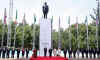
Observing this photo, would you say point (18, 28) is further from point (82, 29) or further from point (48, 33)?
point (48, 33)

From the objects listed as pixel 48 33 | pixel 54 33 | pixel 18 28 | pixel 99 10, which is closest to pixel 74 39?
pixel 54 33

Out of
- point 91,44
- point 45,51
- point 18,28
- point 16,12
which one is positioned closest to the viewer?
point 45,51

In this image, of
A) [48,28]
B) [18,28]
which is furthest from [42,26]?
[18,28]

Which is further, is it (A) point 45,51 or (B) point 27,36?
(B) point 27,36

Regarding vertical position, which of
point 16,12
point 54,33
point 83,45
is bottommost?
point 83,45

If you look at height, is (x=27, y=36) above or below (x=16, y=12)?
below

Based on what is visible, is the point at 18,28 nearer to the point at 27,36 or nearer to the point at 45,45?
the point at 27,36

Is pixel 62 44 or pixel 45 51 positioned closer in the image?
pixel 45 51

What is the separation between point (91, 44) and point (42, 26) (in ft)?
89.2

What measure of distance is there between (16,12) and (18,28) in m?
24.4

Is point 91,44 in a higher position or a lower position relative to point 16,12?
lower

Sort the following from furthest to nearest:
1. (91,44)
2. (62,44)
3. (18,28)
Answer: (18,28) → (62,44) → (91,44)

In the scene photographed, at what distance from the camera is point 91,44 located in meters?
44.3

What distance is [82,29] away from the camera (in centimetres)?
4897
